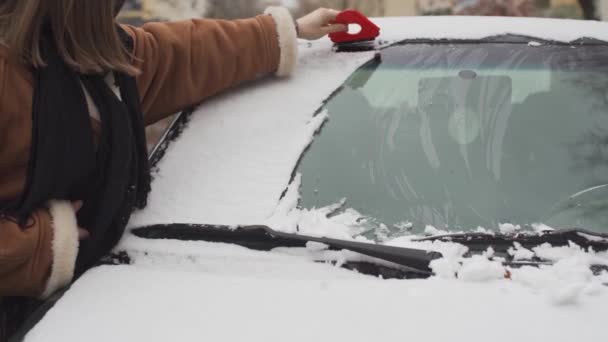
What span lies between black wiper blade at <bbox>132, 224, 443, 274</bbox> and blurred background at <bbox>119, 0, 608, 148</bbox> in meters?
8.68

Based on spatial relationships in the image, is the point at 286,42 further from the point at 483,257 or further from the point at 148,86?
the point at 483,257

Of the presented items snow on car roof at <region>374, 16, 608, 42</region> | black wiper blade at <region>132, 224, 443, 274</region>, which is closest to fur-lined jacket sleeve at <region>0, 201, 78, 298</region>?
black wiper blade at <region>132, 224, 443, 274</region>

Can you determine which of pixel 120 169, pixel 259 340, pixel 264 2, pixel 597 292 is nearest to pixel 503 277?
pixel 597 292

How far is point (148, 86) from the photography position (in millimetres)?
1777

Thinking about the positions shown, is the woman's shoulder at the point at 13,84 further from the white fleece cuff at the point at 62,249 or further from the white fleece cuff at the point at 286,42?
the white fleece cuff at the point at 286,42

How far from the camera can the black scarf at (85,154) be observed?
1.33 meters

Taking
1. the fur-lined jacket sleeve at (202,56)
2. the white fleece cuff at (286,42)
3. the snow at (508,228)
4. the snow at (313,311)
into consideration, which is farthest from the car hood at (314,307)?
the white fleece cuff at (286,42)

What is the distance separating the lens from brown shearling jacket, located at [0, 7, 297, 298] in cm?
131

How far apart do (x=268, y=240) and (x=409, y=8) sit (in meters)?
9.65

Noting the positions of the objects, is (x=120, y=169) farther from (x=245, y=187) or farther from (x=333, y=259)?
(x=333, y=259)

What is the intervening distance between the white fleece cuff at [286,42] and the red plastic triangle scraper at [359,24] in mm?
186

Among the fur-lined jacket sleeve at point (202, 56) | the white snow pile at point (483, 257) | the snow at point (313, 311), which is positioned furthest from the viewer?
the fur-lined jacket sleeve at point (202, 56)

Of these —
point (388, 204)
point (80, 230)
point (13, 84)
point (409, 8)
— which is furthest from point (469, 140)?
point (409, 8)

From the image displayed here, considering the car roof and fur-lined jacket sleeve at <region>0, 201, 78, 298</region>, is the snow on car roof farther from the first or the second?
fur-lined jacket sleeve at <region>0, 201, 78, 298</region>
